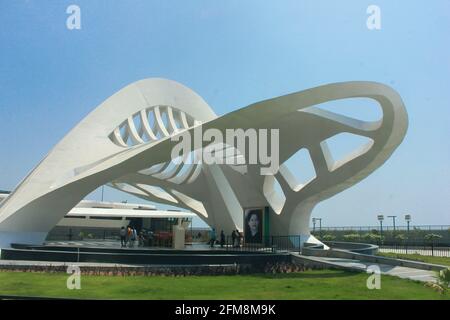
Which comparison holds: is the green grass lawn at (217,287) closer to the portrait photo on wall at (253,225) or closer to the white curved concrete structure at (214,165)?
the white curved concrete structure at (214,165)

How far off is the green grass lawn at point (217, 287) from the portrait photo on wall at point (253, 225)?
14.5 m

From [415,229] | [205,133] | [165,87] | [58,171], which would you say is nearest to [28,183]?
[58,171]

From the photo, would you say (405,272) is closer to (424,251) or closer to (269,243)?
(269,243)

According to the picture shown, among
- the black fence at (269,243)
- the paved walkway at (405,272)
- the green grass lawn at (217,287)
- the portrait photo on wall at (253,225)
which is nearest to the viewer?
the green grass lawn at (217,287)

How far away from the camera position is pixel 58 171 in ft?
78.5

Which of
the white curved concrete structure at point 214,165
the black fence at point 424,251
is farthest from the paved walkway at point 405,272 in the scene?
the black fence at point 424,251

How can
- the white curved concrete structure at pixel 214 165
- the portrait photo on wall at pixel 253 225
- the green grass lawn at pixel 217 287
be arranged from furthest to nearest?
the portrait photo on wall at pixel 253 225
the white curved concrete structure at pixel 214 165
the green grass lawn at pixel 217 287

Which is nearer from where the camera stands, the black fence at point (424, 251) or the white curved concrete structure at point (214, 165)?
the white curved concrete structure at point (214, 165)

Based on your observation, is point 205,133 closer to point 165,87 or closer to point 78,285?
point 78,285

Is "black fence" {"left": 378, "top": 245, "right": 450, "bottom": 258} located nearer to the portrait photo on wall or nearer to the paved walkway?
the portrait photo on wall

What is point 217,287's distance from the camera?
11094 millimetres

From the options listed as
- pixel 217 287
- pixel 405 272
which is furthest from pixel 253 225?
pixel 217 287

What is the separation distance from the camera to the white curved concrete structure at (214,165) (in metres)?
19.4
